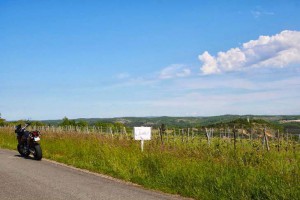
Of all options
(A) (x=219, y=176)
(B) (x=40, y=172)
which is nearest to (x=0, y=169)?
(B) (x=40, y=172)

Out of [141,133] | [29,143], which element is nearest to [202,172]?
[141,133]

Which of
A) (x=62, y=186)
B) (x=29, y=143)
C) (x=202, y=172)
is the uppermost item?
(x=29, y=143)

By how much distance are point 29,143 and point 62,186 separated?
7.52 meters

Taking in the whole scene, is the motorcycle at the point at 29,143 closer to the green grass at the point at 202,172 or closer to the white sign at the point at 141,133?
the green grass at the point at 202,172

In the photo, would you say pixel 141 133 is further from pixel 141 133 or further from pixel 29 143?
pixel 29 143

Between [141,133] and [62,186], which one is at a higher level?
[141,133]

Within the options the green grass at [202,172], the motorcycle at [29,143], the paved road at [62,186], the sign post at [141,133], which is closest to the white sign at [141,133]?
the sign post at [141,133]

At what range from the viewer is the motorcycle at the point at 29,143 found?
15.4 m

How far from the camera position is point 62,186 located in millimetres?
9188

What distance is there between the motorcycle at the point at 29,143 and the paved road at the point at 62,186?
3.00 metres

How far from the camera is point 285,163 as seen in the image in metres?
9.66

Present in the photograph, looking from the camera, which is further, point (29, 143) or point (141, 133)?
point (29, 143)

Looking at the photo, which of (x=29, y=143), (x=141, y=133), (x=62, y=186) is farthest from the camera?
(x=29, y=143)

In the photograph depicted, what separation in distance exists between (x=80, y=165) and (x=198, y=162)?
4.78 metres
